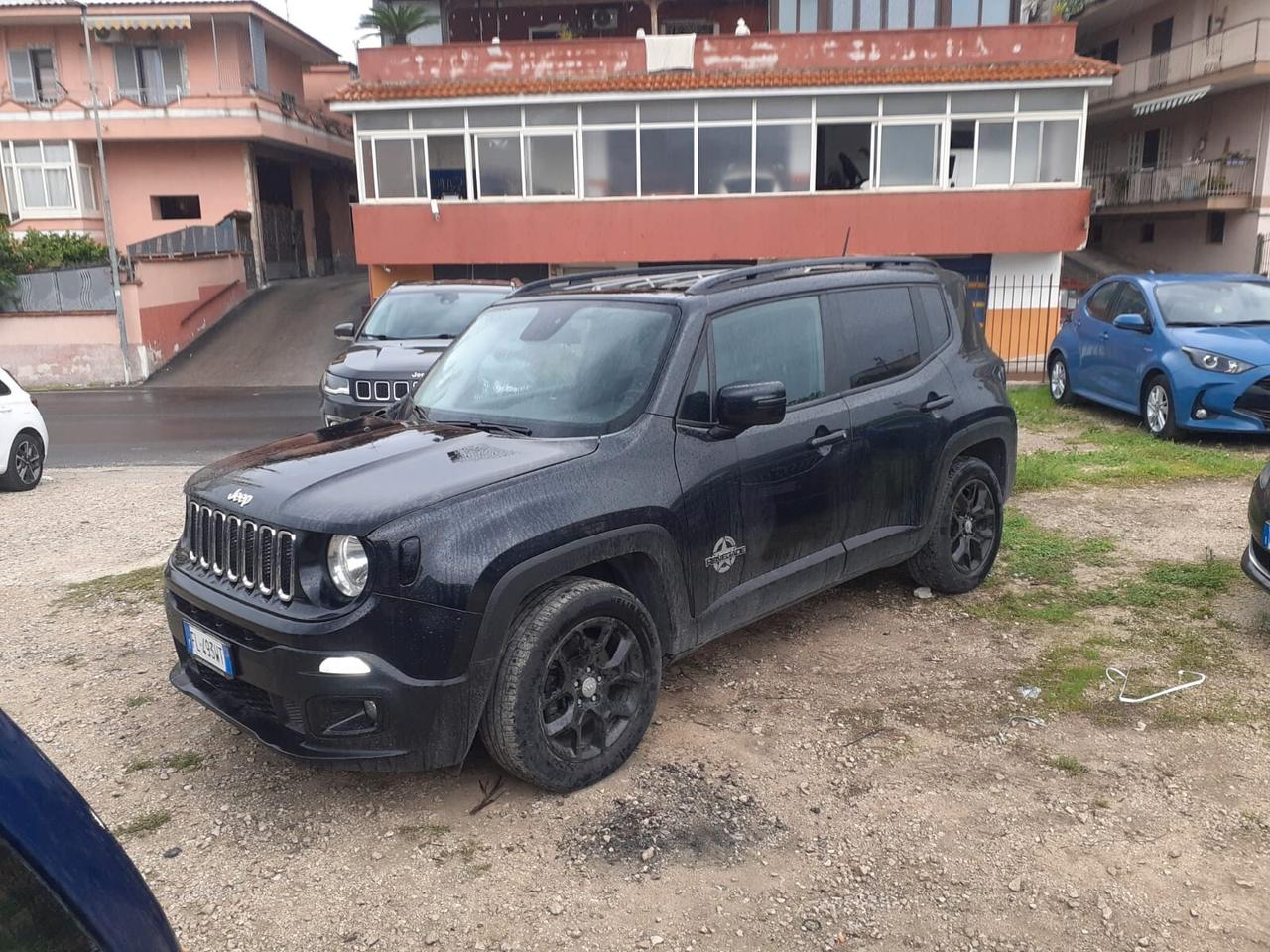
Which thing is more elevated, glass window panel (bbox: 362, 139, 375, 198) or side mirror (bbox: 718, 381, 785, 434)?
glass window panel (bbox: 362, 139, 375, 198)

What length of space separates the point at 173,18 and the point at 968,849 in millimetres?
32844

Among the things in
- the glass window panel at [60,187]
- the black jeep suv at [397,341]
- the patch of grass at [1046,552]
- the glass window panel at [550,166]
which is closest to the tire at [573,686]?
the patch of grass at [1046,552]

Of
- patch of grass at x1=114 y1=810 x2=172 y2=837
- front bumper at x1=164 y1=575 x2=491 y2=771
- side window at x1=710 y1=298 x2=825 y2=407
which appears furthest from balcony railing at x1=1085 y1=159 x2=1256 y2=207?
patch of grass at x1=114 y1=810 x2=172 y2=837

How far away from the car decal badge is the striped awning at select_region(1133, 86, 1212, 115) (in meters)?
26.6

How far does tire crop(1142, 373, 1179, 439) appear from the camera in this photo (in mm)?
10109

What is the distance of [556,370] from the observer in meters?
4.46

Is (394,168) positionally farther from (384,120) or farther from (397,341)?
(397,341)

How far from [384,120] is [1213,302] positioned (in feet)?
61.0

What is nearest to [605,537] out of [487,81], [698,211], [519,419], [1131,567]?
[519,419]

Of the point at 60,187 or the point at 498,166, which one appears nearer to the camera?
the point at 498,166

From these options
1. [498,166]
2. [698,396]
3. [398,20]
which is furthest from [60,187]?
[698,396]

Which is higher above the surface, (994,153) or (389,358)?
(994,153)

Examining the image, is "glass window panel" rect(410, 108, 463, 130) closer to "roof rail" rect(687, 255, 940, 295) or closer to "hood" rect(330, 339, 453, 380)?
"hood" rect(330, 339, 453, 380)

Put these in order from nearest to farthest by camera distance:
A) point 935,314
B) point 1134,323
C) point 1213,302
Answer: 1. point 935,314
2. point 1213,302
3. point 1134,323
